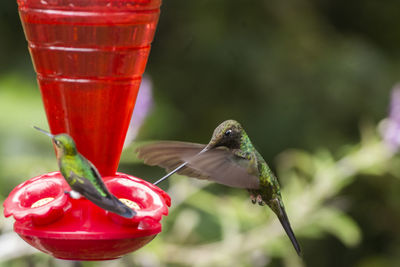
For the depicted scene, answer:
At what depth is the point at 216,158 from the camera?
2.22 metres

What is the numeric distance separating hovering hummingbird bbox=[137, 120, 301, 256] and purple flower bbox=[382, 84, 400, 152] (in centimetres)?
156

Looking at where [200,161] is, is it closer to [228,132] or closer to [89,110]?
[228,132]

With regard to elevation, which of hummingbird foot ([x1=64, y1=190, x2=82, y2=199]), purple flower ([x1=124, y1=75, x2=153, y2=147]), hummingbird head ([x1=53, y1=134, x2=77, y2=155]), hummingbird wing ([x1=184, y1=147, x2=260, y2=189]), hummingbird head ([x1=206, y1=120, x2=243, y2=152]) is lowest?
purple flower ([x1=124, y1=75, x2=153, y2=147])

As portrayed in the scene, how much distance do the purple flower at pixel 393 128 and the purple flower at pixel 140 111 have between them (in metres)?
1.37

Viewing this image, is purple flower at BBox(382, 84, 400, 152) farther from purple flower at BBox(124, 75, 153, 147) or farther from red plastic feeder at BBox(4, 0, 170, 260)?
red plastic feeder at BBox(4, 0, 170, 260)

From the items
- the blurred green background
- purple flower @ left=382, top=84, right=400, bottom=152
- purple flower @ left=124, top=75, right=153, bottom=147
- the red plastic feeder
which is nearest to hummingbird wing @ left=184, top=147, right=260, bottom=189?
the red plastic feeder

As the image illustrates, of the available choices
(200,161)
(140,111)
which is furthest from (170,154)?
(140,111)

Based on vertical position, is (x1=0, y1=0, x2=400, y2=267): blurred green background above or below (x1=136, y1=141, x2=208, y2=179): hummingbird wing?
below

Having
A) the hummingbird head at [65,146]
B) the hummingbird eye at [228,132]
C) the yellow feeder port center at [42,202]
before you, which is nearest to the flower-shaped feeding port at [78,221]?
the yellow feeder port center at [42,202]

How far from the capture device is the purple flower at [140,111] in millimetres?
3391

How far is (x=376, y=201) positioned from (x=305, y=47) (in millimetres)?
1510

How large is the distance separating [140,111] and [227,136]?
4.17 feet

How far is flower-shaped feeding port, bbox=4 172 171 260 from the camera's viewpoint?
5.83ft

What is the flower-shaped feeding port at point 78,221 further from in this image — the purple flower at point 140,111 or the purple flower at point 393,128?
the purple flower at point 393,128
